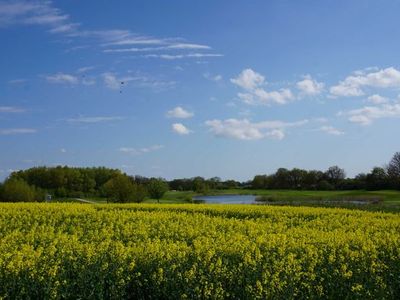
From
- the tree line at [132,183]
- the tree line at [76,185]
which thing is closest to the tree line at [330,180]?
the tree line at [132,183]

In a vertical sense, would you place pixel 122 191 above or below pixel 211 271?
above

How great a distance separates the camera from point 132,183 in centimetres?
4962

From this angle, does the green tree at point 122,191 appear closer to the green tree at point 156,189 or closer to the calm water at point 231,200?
the green tree at point 156,189

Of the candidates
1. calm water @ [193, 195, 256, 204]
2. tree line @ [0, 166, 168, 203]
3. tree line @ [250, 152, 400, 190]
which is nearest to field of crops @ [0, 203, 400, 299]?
tree line @ [0, 166, 168, 203]

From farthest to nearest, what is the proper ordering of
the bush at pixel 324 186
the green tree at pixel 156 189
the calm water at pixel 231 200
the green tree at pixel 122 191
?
the bush at pixel 324 186
the calm water at pixel 231 200
the green tree at pixel 156 189
the green tree at pixel 122 191

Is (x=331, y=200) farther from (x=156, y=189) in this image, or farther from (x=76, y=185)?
(x=76, y=185)

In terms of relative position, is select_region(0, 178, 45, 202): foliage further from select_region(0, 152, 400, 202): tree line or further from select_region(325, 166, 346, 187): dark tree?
select_region(325, 166, 346, 187): dark tree

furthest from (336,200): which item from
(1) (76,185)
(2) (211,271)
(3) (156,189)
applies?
(2) (211,271)

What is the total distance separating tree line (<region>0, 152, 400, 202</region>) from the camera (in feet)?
155

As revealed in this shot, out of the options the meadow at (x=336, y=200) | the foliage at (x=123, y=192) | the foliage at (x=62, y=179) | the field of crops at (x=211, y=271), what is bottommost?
the field of crops at (x=211, y=271)

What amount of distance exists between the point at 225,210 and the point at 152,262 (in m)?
16.0

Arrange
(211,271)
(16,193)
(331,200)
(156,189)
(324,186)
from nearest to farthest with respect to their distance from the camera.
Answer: (211,271) < (16,193) < (331,200) < (156,189) < (324,186)

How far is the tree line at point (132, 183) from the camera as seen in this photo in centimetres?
4728

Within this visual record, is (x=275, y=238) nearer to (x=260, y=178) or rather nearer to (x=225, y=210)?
(x=225, y=210)
